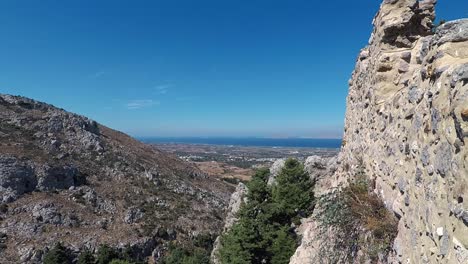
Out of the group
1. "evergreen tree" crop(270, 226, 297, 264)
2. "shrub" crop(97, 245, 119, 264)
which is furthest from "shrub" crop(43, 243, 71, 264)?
"evergreen tree" crop(270, 226, 297, 264)

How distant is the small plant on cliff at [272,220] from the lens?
65.3ft

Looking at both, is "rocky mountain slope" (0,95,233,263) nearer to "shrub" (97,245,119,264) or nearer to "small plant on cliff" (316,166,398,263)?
"shrub" (97,245,119,264)

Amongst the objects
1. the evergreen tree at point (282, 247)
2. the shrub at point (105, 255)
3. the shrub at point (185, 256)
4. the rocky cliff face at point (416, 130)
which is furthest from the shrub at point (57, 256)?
the rocky cliff face at point (416, 130)

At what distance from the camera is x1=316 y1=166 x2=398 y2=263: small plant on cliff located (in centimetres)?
585

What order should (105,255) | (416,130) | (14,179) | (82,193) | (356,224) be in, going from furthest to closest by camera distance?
(82,193) → (14,179) → (105,255) → (356,224) → (416,130)

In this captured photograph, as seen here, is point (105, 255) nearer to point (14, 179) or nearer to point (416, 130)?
point (14, 179)

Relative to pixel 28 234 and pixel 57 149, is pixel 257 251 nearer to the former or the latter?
pixel 28 234

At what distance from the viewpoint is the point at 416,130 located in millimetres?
5020

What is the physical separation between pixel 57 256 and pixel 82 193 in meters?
15.2

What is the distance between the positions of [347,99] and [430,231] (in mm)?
6809

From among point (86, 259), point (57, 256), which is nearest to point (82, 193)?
point (57, 256)

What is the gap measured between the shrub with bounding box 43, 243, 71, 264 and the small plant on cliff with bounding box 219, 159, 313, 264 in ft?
60.8

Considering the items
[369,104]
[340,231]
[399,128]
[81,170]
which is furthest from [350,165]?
[81,170]

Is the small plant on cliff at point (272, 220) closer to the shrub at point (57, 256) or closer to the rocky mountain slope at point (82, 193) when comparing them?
the shrub at point (57, 256)
